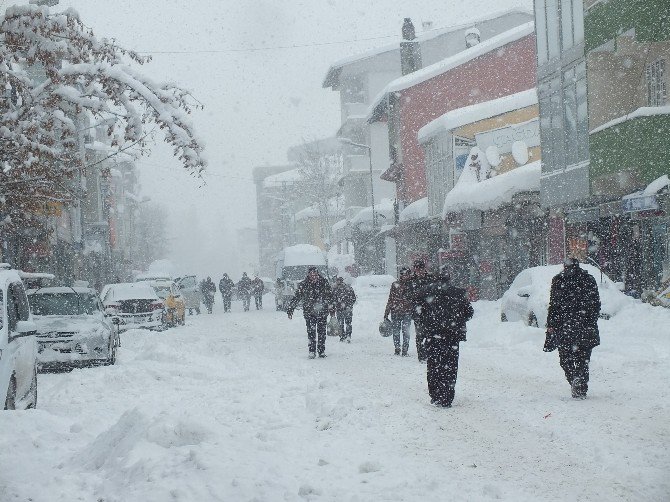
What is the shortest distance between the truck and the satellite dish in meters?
10.8

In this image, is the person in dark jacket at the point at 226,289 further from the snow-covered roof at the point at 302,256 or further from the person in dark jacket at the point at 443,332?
the person in dark jacket at the point at 443,332

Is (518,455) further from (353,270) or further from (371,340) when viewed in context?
(353,270)

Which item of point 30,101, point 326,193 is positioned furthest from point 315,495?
point 326,193

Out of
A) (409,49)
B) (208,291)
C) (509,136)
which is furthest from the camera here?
(409,49)

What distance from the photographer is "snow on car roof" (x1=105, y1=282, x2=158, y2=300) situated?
24.7 m

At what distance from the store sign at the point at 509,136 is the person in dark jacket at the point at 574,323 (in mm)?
20350

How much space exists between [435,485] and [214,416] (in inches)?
142

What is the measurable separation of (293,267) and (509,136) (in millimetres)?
12242

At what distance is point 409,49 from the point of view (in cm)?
4941

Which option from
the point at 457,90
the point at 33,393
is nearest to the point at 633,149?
the point at 33,393

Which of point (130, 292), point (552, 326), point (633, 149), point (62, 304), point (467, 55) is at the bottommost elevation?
point (552, 326)

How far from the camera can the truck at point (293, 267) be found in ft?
120

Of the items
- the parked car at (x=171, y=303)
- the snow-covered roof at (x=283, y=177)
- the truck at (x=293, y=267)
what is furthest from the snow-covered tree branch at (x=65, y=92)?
the snow-covered roof at (x=283, y=177)

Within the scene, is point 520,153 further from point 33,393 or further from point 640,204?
point 33,393
